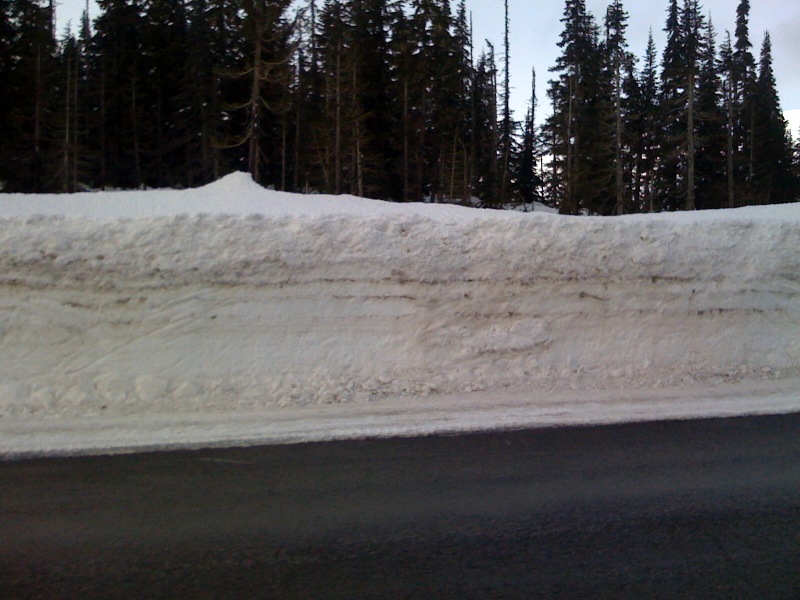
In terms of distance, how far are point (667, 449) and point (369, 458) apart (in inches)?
113

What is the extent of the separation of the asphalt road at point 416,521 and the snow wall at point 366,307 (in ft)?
8.63

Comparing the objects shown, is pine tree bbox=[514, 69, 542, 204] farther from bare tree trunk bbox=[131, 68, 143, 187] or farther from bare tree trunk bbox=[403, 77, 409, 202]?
bare tree trunk bbox=[131, 68, 143, 187]

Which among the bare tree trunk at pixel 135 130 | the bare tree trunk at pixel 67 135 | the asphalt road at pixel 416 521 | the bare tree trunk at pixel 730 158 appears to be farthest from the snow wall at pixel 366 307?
the bare tree trunk at pixel 730 158

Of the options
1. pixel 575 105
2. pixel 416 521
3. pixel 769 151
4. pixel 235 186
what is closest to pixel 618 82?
pixel 575 105

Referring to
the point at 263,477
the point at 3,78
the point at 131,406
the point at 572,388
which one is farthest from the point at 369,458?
the point at 3,78

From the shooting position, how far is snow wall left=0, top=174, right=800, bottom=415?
9141mm

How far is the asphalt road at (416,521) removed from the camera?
408cm

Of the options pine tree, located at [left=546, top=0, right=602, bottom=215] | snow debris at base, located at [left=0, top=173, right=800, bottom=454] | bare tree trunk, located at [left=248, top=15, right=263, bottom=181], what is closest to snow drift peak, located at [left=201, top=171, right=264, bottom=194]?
snow debris at base, located at [left=0, top=173, right=800, bottom=454]

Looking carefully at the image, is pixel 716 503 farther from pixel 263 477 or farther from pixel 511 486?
pixel 263 477

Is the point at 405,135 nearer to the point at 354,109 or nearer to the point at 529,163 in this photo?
the point at 354,109

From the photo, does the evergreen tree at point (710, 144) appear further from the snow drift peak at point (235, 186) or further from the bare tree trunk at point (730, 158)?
the snow drift peak at point (235, 186)

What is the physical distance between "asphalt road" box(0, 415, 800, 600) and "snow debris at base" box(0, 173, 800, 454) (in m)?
2.54

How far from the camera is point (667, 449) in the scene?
6.66 metres

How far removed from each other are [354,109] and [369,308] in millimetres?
22906
